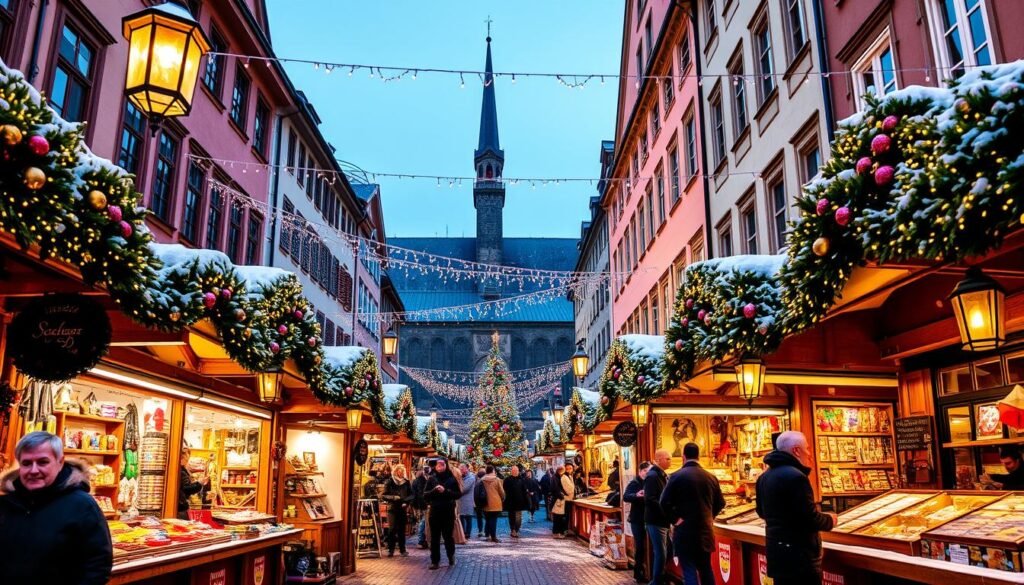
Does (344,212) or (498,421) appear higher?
(344,212)

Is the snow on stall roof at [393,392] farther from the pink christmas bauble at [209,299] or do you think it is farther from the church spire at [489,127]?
the church spire at [489,127]

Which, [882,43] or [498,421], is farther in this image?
[498,421]

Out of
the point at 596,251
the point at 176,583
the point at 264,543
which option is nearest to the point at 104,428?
the point at 264,543

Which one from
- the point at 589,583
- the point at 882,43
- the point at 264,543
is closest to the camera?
the point at 264,543

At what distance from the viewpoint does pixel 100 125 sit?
13477 mm

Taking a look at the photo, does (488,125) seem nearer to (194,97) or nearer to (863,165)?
(194,97)

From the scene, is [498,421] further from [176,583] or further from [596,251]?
[176,583]

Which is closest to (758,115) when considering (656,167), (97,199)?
(656,167)

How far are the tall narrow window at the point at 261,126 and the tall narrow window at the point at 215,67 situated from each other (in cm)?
290

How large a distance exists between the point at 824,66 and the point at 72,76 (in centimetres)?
1197

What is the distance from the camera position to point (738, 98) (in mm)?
17969

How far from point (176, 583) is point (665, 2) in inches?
860

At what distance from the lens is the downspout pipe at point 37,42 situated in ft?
37.1

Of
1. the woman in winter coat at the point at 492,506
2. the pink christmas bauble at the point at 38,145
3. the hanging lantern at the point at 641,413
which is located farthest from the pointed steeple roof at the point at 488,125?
the pink christmas bauble at the point at 38,145
